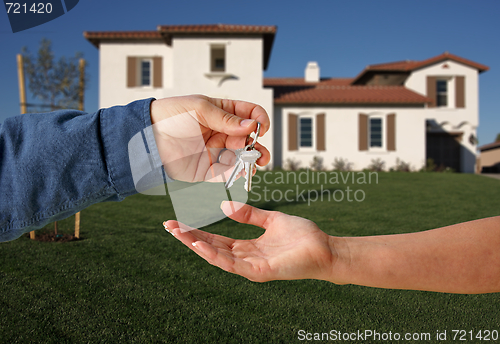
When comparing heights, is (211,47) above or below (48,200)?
above

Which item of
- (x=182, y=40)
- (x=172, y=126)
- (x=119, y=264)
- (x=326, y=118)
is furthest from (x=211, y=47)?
(x=172, y=126)

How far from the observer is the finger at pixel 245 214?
63.1 inches

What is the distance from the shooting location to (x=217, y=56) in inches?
645

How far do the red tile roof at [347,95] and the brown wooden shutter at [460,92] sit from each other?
2749 mm

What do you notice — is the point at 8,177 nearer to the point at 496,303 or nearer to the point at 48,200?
the point at 48,200

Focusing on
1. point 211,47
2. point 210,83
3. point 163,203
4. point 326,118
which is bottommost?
point 163,203

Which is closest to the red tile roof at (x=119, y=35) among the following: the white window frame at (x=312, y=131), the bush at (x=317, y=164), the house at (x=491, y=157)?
the white window frame at (x=312, y=131)

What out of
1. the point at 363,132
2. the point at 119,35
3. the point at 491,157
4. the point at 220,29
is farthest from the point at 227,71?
the point at 491,157

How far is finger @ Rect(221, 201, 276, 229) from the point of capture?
5.26ft

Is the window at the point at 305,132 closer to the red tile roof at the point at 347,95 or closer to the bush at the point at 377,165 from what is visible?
the red tile roof at the point at 347,95

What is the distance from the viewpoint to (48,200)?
1.25 metres

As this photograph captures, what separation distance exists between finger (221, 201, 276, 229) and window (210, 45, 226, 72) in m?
13.9

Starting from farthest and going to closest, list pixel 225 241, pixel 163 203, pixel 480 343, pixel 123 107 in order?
pixel 163 203, pixel 480 343, pixel 225 241, pixel 123 107

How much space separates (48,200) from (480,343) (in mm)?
2778
